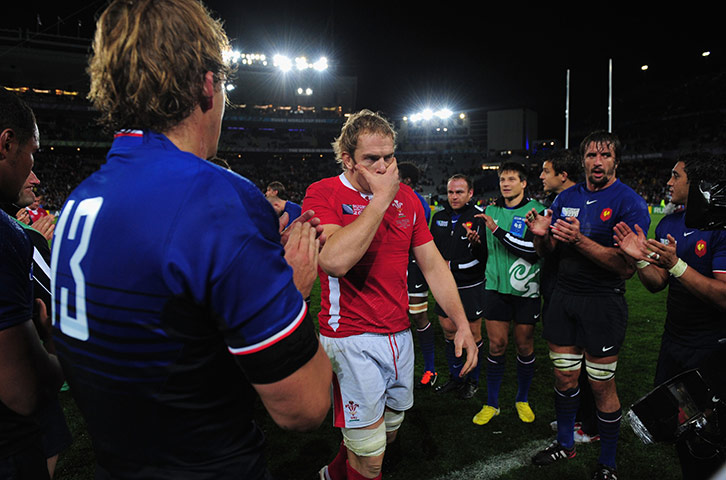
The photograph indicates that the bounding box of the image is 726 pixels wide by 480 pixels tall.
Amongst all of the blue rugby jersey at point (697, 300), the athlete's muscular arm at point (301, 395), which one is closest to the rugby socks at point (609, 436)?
the blue rugby jersey at point (697, 300)

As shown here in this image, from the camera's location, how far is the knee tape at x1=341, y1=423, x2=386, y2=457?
2420mm

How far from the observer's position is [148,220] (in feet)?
3.00

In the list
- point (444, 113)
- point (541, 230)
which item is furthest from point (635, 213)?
point (444, 113)

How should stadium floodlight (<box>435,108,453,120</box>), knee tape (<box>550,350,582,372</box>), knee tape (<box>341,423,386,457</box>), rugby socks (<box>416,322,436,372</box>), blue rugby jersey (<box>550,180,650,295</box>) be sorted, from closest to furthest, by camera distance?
1. knee tape (<box>341,423,386,457</box>)
2. blue rugby jersey (<box>550,180,650,295</box>)
3. knee tape (<box>550,350,582,372</box>)
4. rugby socks (<box>416,322,436,372</box>)
5. stadium floodlight (<box>435,108,453,120</box>)

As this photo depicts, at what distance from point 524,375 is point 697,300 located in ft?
5.96

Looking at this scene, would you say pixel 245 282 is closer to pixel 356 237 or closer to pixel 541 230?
pixel 356 237

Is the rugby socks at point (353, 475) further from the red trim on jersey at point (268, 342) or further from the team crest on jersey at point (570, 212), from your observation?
the team crest on jersey at point (570, 212)

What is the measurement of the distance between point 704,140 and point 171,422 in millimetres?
49634

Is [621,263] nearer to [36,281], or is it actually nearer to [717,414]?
[717,414]

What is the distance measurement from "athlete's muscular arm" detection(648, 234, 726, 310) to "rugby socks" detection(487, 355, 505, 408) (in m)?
2.07

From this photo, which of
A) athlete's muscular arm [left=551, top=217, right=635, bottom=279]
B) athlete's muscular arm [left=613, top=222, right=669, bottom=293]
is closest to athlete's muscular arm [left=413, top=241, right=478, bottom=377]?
athlete's muscular arm [left=551, top=217, right=635, bottom=279]

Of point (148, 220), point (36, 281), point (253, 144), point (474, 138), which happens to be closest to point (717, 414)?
point (148, 220)

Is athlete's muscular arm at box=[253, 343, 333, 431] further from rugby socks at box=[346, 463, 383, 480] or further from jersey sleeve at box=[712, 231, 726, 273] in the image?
jersey sleeve at box=[712, 231, 726, 273]

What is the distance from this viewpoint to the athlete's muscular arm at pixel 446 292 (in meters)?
2.48
